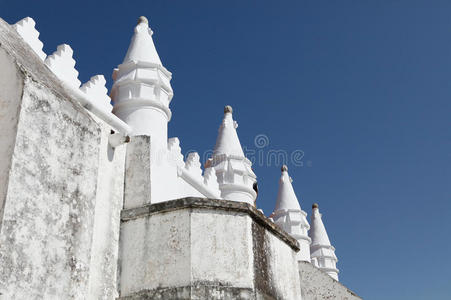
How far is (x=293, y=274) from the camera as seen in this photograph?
7453mm

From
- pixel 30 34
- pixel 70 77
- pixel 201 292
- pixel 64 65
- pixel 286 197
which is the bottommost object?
pixel 201 292

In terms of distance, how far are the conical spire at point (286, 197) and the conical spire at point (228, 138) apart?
312cm

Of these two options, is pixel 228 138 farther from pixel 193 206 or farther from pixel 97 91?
pixel 193 206

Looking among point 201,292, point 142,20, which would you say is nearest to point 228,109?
point 142,20

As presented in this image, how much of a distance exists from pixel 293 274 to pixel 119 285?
2.33 meters

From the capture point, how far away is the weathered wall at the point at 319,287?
363 inches

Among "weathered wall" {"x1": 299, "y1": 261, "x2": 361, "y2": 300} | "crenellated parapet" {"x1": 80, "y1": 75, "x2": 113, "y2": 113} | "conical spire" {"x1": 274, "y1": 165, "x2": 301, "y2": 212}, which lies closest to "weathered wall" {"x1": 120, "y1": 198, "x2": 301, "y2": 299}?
"crenellated parapet" {"x1": 80, "y1": 75, "x2": 113, "y2": 113}

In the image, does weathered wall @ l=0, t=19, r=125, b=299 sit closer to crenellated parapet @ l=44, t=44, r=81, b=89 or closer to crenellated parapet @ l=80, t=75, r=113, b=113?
crenellated parapet @ l=44, t=44, r=81, b=89

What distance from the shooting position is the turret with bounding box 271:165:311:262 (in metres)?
15.8

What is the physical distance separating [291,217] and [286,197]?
762mm

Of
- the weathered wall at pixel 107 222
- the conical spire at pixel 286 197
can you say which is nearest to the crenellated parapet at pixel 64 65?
the weathered wall at pixel 107 222

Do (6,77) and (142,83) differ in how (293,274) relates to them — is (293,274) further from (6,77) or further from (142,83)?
(6,77)

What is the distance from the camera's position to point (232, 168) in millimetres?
12953

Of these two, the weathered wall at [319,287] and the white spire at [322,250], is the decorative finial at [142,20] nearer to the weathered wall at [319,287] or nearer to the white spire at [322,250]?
the weathered wall at [319,287]
